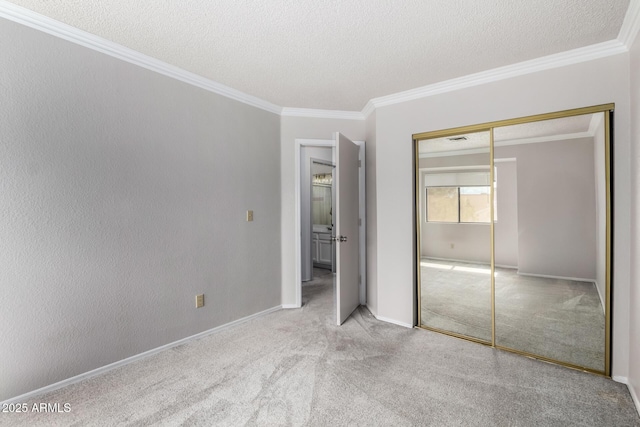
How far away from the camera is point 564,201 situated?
2.47 meters

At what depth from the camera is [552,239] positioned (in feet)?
8.39

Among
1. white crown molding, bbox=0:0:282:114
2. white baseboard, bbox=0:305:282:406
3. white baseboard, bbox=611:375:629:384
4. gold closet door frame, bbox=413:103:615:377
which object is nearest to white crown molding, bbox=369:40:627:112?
gold closet door frame, bbox=413:103:615:377

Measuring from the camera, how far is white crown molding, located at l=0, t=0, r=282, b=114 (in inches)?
75.3

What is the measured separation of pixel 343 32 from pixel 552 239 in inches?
92.6

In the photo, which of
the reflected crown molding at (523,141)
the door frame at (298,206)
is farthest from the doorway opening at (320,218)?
the reflected crown molding at (523,141)

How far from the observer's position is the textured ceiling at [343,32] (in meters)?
1.84

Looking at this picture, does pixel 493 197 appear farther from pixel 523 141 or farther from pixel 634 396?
pixel 634 396

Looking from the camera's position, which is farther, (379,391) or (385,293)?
(385,293)

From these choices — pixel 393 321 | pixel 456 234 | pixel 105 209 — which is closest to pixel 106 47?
pixel 105 209

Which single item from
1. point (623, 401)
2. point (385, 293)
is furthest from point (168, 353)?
point (623, 401)

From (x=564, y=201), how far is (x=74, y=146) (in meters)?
3.74

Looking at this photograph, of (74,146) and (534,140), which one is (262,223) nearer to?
(74,146)

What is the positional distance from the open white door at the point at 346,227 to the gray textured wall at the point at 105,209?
3.39 feet

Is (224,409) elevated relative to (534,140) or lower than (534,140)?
lower
